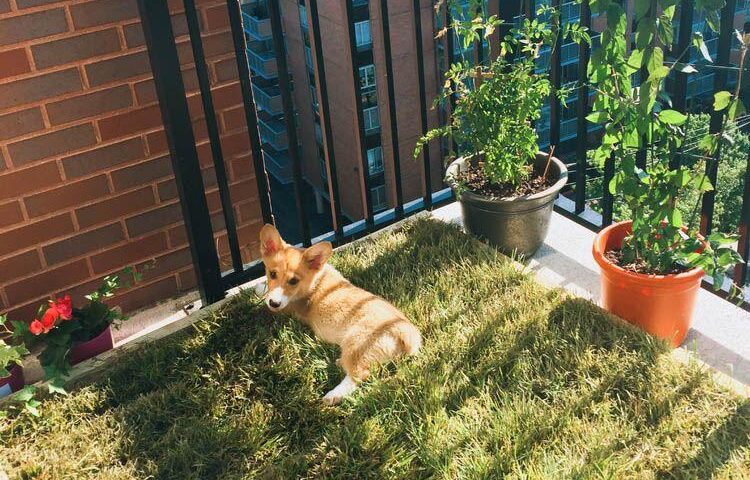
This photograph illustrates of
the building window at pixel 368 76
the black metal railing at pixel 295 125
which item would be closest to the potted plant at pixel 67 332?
the black metal railing at pixel 295 125

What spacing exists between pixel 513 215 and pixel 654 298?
586 mm

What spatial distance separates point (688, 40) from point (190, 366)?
5.74 ft

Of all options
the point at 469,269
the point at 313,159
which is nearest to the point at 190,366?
the point at 469,269

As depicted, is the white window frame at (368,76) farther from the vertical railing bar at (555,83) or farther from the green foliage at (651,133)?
the green foliage at (651,133)

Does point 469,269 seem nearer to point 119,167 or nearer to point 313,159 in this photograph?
point 119,167

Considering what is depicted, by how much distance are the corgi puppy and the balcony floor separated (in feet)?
1.98

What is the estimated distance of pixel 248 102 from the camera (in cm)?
266

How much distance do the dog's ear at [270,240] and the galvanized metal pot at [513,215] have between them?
2.19 ft

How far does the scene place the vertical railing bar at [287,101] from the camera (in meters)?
2.53

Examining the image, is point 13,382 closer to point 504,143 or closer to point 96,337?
point 96,337

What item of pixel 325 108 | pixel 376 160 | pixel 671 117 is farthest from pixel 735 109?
pixel 376 160

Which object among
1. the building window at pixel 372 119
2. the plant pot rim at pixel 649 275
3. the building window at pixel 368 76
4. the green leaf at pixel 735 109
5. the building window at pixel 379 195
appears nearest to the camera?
the green leaf at pixel 735 109

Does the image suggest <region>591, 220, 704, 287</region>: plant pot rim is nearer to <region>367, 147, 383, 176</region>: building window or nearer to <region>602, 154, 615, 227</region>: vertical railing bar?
<region>602, 154, 615, 227</region>: vertical railing bar

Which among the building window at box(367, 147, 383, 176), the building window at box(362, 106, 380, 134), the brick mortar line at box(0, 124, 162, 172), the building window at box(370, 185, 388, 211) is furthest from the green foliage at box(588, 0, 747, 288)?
the building window at box(370, 185, 388, 211)
